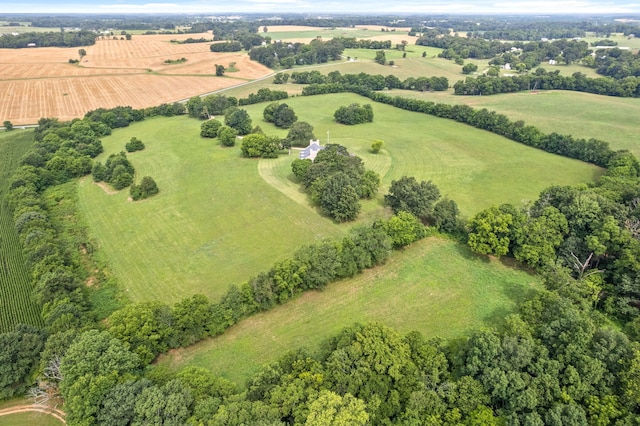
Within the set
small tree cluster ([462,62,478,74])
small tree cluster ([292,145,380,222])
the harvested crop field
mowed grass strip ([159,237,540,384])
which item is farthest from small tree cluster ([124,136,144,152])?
small tree cluster ([462,62,478,74])

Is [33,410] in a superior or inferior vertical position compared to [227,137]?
inferior

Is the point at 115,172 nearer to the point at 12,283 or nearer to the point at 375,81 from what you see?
the point at 12,283

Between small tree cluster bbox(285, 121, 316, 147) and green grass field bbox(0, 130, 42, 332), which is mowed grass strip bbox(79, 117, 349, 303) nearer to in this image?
green grass field bbox(0, 130, 42, 332)

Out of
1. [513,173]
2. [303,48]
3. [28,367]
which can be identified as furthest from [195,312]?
[303,48]

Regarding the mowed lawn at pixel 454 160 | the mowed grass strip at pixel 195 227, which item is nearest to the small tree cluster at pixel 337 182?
the mowed grass strip at pixel 195 227

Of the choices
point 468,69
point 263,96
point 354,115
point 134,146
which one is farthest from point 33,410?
point 468,69

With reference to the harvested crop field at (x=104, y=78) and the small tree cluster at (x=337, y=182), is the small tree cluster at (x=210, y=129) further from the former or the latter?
the harvested crop field at (x=104, y=78)
